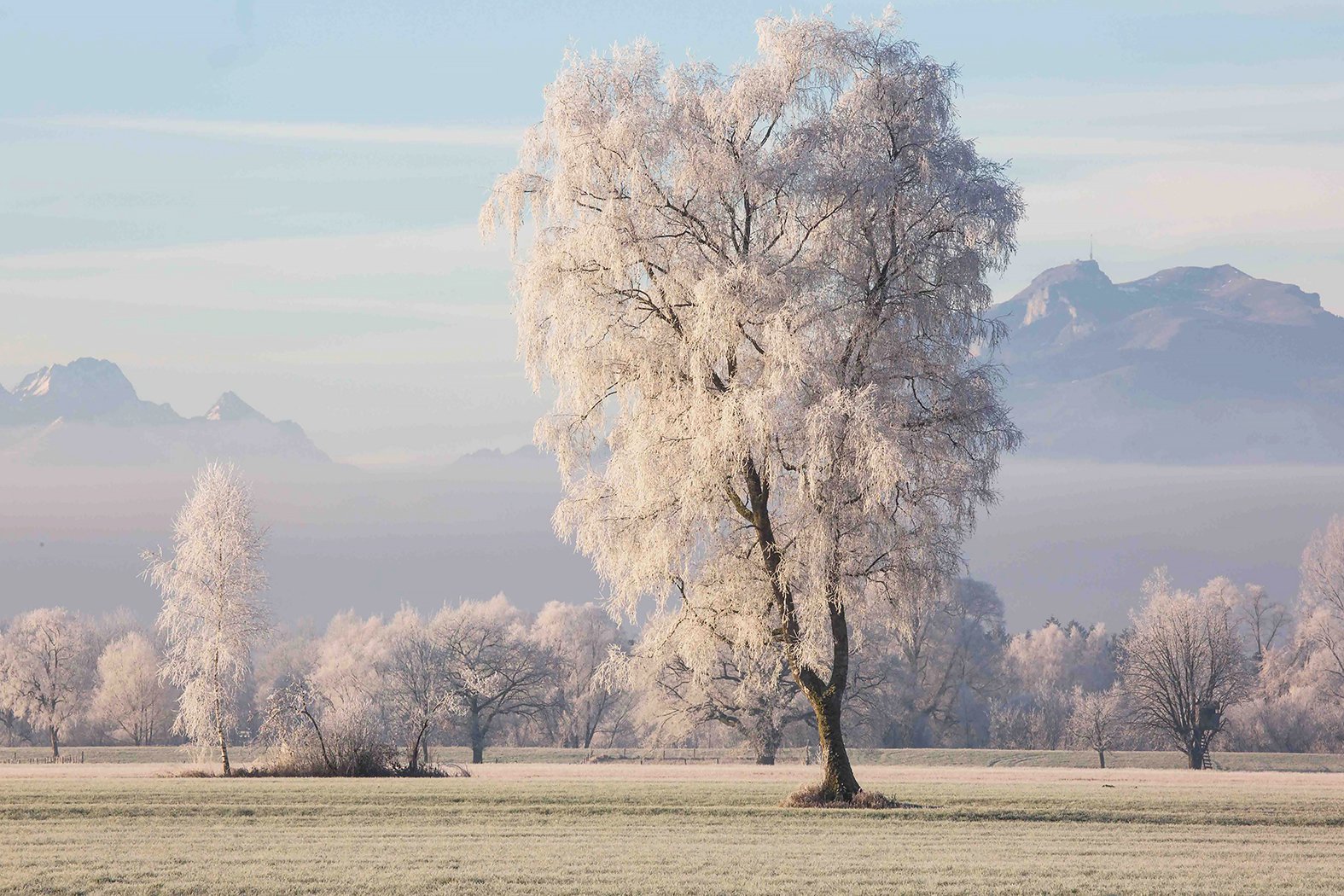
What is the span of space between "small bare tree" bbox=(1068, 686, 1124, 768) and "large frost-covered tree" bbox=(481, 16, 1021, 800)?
162 feet

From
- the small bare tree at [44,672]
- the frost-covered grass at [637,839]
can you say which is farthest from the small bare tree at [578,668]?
the frost-covered grass at [637,839]

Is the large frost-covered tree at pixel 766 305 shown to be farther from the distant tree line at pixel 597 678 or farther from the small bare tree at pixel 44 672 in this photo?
the small bare tree at pixel 44 672

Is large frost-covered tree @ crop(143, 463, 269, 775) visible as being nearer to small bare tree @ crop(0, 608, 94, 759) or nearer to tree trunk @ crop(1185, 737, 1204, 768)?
small bare tree @ crop(0, 608, 94, 759)

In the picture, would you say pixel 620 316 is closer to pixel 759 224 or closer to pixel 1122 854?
pixel 759 224

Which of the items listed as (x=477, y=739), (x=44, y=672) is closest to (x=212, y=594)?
(x=477, y=739)

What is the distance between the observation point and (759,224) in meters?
27.6

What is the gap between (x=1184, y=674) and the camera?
67.9 meters

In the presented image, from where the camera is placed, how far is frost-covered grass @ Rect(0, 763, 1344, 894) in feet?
58.7

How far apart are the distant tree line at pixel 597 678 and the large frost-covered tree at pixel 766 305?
1.74m

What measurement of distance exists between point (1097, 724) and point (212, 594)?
49618mm

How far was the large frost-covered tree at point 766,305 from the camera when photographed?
2647 centimetres

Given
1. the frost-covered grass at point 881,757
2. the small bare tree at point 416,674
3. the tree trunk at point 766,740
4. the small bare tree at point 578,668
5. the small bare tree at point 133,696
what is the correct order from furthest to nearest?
1. the small bare tree at point 578,668
2. the small bare tree at point 133,696
3. the frost-covered grass at point 881,757
4. the tree trunk at point 766,740
5. the small bare tree at point 416,674

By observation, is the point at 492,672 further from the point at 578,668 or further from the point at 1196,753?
the point at 1196,753

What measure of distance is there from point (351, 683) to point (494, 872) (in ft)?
224
